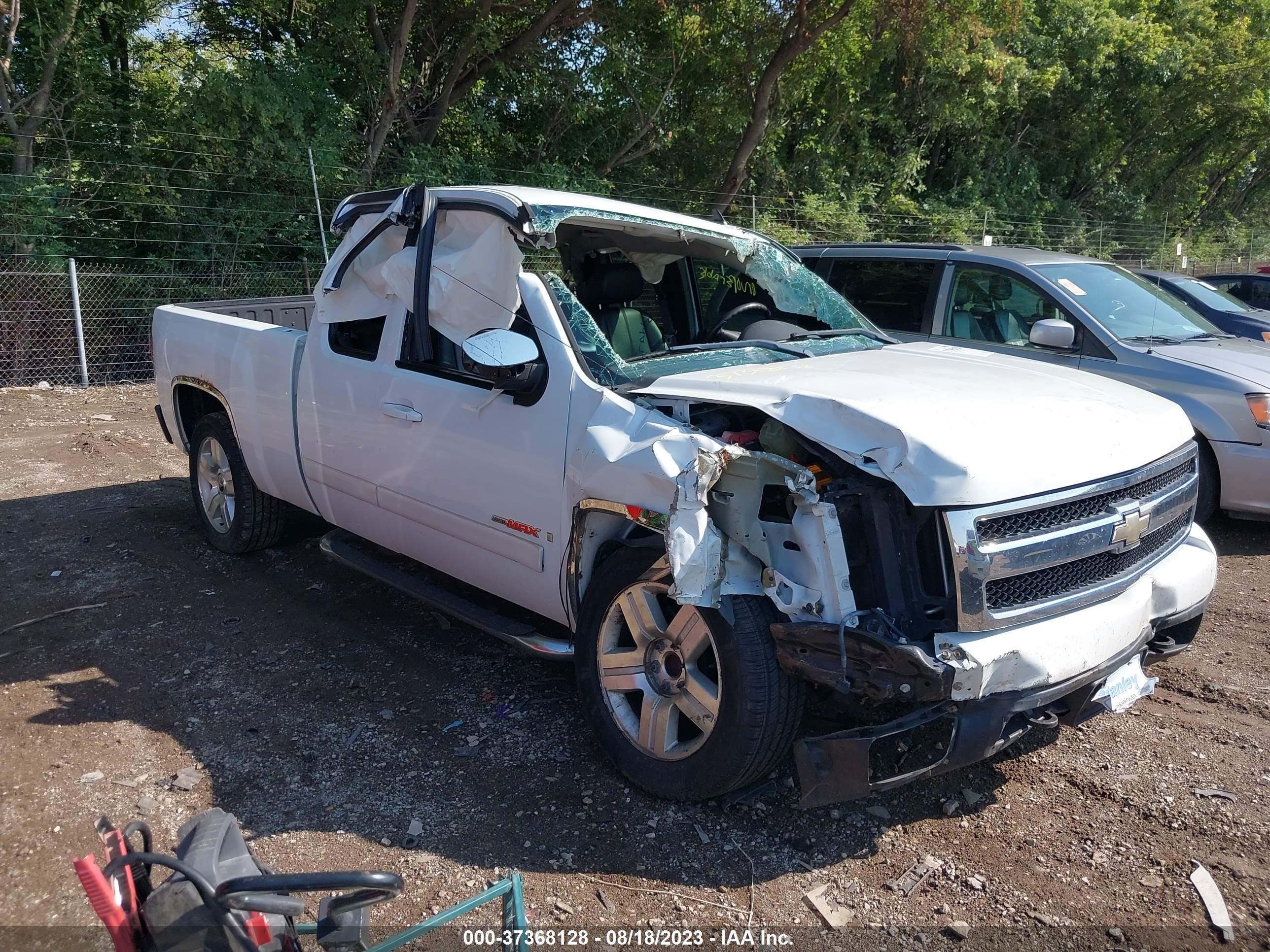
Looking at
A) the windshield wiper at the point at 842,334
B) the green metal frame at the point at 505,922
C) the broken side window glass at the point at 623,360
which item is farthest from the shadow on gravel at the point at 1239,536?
the green metal frame at the point at 505,922

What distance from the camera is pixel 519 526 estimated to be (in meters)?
3.86

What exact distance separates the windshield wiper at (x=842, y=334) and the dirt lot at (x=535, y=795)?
1.94 meters

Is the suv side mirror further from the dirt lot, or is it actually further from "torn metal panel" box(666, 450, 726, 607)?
"torn metal panel" box(666, 450, 726, 607)

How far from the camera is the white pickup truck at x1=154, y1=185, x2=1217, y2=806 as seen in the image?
115 inches

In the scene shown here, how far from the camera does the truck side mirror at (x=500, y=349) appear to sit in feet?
11.6

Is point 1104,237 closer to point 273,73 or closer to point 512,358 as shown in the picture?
point 273,73

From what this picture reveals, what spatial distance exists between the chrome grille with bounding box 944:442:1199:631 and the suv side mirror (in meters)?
2.82

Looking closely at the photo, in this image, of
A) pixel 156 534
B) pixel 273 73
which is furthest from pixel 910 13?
pixel 156 534

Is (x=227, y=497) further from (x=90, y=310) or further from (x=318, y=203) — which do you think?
(x=318, y=203)

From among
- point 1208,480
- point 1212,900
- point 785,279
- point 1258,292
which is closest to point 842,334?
point 785,279

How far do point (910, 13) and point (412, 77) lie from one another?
28.8 feet

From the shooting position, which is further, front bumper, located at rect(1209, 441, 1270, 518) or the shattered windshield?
front bumper, located at rect(1209, 441, 1270, 518)

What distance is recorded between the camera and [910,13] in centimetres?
1709

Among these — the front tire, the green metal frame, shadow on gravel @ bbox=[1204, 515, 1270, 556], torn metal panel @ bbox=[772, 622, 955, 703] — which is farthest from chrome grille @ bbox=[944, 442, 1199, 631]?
shadow on gravel @ bbox=[1204, 515, 1270, 556]
